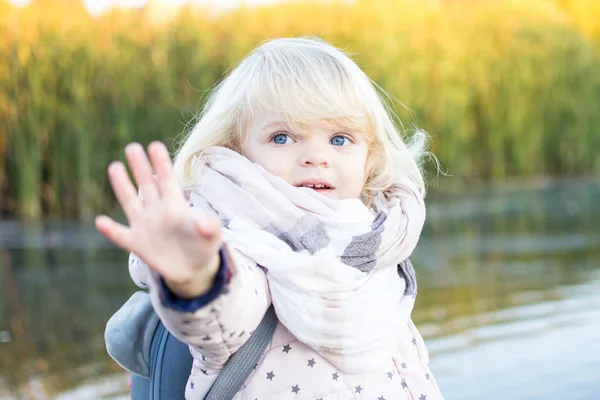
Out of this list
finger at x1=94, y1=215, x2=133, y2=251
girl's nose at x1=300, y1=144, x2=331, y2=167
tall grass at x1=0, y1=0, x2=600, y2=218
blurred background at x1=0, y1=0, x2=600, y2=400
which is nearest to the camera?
finger at x1=94, y1=215, x2=133, y2=251

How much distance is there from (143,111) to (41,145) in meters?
0.90

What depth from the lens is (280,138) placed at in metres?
1.96

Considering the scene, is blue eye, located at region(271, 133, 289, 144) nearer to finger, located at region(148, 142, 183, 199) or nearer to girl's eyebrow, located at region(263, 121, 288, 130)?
girl's eyebrow, located at region(263, 121, 288, 130)

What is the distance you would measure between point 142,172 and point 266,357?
504mm

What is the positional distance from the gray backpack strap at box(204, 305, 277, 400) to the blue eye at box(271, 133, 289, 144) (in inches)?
14.7

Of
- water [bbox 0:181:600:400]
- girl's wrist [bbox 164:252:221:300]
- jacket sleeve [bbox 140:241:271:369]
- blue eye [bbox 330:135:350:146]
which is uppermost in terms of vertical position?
blue eye [bbox 330:135:350:146]

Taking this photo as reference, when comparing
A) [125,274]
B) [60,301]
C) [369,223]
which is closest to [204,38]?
[125,274]

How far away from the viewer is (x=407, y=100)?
963 centimetres

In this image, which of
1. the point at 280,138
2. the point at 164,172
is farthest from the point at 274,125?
the point at 164,172

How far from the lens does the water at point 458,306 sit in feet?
12.7

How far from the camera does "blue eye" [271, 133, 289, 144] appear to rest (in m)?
1.96

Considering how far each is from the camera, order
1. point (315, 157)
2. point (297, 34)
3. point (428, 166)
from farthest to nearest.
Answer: point (428, 166) → point (297, 34) → point (315, 157)

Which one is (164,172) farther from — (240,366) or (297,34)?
(297,34)

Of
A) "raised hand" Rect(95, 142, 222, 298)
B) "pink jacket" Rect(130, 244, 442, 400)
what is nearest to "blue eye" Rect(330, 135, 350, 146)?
"pink jacket" Rect(130, 244, 442, 400)
